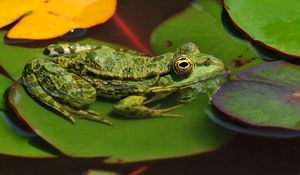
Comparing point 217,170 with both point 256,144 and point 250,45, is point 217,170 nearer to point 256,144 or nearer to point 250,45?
point 256,144

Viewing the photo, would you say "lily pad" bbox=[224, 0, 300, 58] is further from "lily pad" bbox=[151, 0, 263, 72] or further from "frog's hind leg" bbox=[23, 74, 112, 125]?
"frog's hind leg" bbox=[23, 74, 112, 125]

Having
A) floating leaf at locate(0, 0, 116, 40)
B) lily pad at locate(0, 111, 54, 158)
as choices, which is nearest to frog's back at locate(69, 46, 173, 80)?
floating leaf at locate(0, 0, 116, 40)

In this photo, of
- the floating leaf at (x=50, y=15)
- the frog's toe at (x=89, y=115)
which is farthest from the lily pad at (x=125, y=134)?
the floating leaf at (x=50, y=15)

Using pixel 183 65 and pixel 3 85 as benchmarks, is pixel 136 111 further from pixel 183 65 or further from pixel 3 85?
pixel 3 85

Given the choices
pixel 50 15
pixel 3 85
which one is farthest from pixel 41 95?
pixel 50 15

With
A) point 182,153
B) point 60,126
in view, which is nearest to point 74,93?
point 60,126

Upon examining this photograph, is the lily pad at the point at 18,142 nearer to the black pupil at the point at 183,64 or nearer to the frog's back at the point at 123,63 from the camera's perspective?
the frog's back at the point at 123,63
